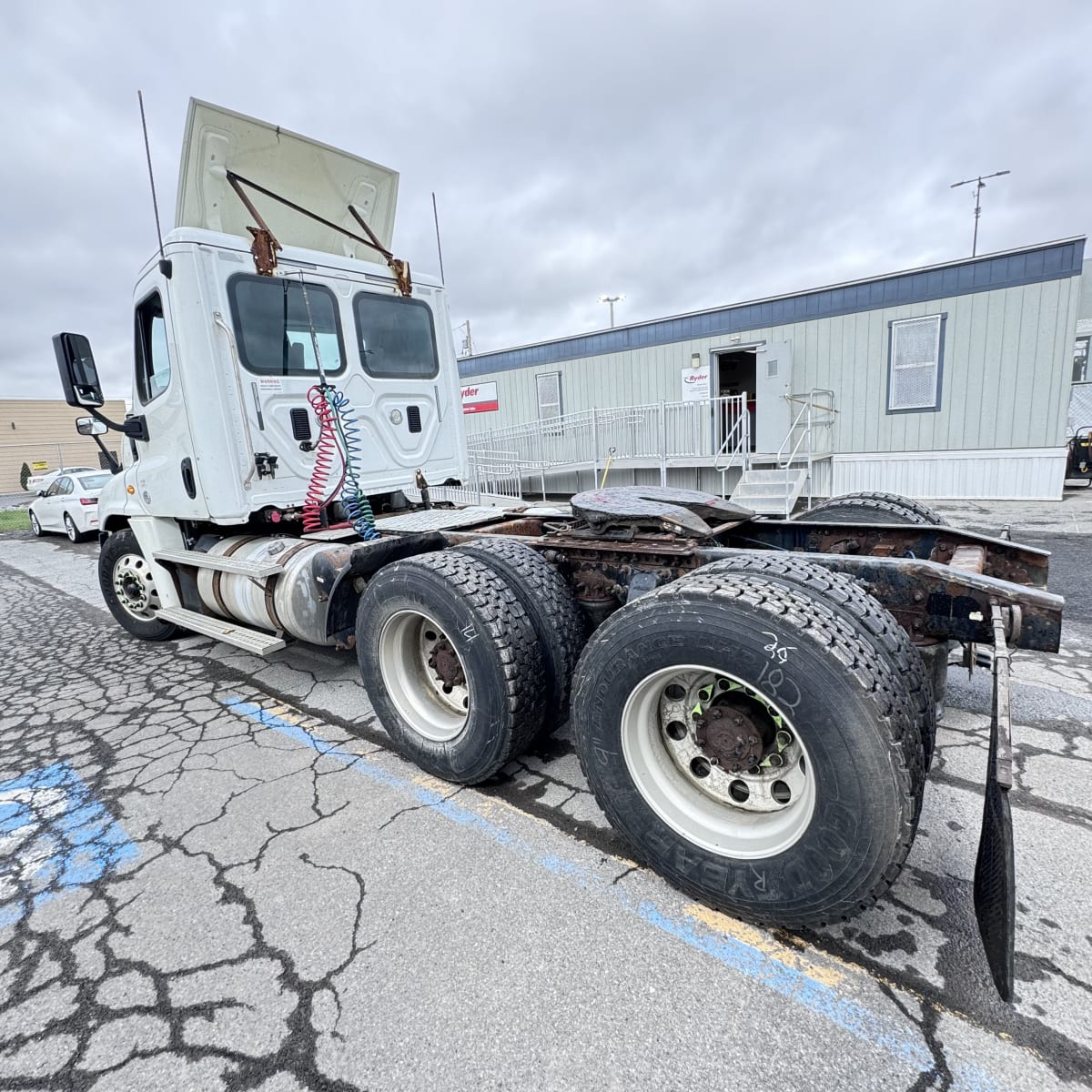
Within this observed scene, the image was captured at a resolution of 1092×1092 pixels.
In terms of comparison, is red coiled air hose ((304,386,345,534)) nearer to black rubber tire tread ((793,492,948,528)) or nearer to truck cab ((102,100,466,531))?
truck cab ((102,100,466,531))

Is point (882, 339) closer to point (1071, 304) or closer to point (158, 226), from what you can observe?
point (1071, 304)

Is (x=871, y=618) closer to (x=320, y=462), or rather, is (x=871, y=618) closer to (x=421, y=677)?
(x=421, y=677)

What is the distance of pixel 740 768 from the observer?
2096 mm

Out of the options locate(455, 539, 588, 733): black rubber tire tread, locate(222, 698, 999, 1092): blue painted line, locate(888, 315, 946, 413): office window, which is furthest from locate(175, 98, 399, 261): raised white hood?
locate(888, 315, 946, 413): office window

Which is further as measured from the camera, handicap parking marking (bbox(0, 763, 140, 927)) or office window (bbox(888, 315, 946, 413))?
office window (bbox(888, 315, 946, 413))

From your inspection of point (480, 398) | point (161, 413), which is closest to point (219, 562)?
point (161, 413)

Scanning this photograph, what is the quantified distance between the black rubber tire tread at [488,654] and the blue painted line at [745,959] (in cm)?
20

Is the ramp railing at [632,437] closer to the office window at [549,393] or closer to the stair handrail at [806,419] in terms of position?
the stair handrail at [806,419]

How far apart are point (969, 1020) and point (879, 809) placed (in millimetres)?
617

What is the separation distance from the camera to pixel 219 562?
4.38 m

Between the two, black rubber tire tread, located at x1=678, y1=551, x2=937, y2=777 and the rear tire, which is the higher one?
black rubber tire tread, located at x1=678, y1=551, x2=937, y2=777

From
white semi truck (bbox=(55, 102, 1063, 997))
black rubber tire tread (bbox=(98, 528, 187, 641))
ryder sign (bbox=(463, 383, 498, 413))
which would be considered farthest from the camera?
ryder sign (bbox=(463, 383, 498, 413))

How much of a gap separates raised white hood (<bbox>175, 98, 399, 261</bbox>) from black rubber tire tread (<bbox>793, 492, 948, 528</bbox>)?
A: 413 centimetres

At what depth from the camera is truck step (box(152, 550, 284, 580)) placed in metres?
3.97
